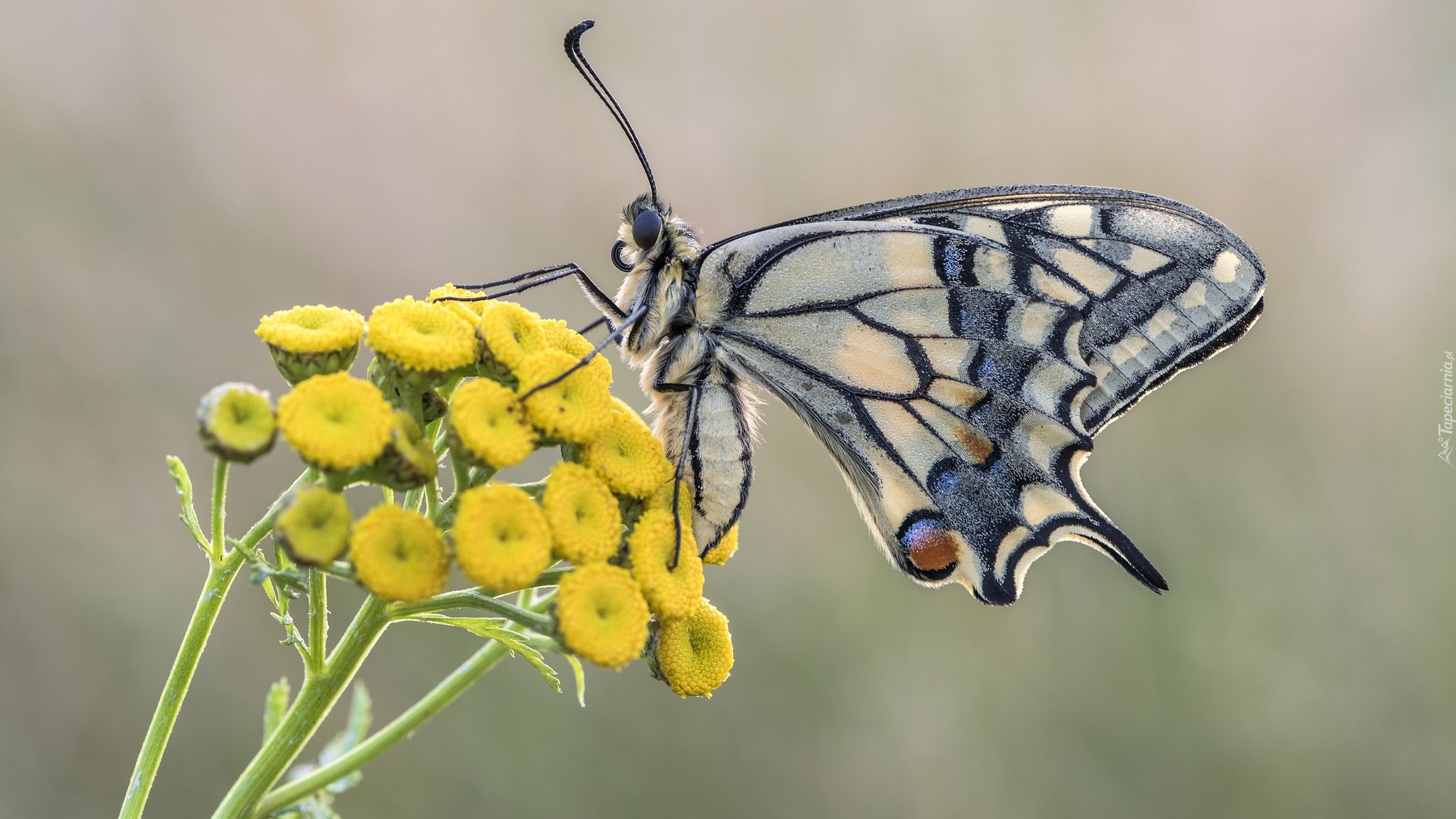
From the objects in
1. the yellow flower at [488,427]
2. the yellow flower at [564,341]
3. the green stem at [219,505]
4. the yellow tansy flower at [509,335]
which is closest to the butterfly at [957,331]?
the yellow flower at [564,341]

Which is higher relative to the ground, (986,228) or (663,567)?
(986,228)

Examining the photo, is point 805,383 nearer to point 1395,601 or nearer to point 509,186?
point 509,186

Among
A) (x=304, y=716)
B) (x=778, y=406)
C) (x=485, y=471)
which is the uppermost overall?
(x=485, y=471)

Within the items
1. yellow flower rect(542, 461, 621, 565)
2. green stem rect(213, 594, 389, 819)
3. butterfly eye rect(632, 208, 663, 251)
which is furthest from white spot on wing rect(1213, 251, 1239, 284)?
green stem rect(213, 594, 389, 819)

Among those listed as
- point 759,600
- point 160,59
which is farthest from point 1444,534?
point 160,59

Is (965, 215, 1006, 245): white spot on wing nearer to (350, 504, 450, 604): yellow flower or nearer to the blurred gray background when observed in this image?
(350, 504, 450, 604): yellow flower

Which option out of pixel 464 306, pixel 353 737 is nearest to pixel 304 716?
pixel 353 737

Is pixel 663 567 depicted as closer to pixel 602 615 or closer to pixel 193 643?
pixel 602 615
